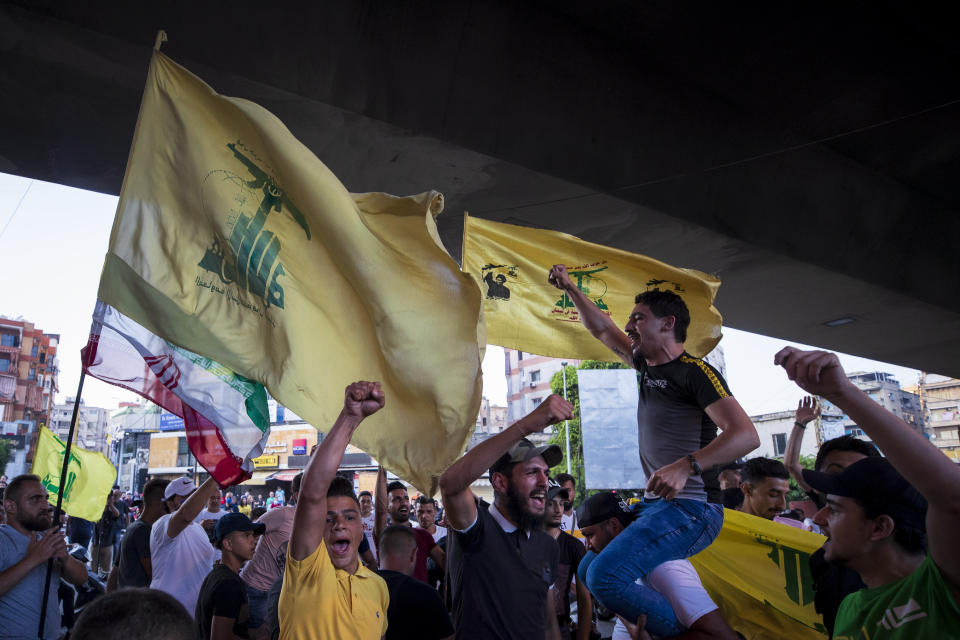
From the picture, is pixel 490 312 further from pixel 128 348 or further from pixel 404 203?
pixel 128 348

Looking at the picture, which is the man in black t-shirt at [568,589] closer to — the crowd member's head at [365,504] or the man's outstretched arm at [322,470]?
the man's outstretched arm at [322,470]

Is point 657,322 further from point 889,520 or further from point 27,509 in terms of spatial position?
point 27,509

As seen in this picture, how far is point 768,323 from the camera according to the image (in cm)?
1195

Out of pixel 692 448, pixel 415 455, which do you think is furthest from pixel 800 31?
pixel 415 455

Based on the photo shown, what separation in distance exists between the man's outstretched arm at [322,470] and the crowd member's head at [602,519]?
3.34 meters

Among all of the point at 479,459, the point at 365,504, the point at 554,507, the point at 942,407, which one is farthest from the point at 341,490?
the point at 942,407

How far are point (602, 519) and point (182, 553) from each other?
12.1ft

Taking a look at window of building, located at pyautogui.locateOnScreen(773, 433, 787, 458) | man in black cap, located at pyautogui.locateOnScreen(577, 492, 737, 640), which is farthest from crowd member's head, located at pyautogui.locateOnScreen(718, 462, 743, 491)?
window of building, located at pyautogui.locateOnScreen(773, 433, 787, 458)

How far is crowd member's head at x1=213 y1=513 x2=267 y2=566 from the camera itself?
17.9ft

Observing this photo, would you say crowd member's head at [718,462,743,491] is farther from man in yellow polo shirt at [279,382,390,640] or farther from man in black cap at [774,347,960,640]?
man in yellow polo shirt at [279,382,390,640]

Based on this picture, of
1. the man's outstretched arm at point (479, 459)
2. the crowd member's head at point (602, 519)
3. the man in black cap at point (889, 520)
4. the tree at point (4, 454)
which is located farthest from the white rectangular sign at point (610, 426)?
the tree at point (4, 454)

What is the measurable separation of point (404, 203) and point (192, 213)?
112cm

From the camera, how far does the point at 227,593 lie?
4980mm

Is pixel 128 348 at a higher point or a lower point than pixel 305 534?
higher
